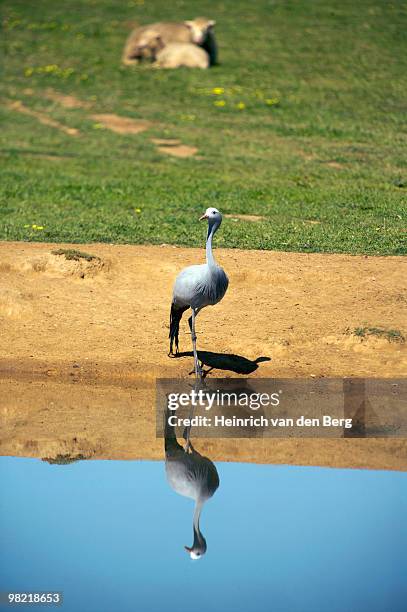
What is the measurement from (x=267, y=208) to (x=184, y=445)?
7.84m

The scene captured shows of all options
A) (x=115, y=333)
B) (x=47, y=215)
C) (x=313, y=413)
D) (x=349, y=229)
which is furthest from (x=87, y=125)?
(x=313, y=413)

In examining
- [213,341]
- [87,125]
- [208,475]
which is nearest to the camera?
[208,475]

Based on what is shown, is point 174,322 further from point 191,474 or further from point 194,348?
point 191,474

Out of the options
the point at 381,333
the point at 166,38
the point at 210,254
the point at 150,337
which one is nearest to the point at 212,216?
the point at 210,254

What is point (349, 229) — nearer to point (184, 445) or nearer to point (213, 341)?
point (213, 341)

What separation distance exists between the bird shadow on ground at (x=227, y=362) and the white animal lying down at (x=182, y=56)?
54.4 ft

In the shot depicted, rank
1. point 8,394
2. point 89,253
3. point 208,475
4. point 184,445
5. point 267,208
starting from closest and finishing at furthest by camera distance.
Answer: point 208,475, point 184,445, point 8,394, point 89,253, point 267,208

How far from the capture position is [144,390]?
39.7 ft

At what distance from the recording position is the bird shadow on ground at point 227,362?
40.5 ft

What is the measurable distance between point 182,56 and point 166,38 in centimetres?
83

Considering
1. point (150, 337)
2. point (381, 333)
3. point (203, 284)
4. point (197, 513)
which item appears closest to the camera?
point (197, 513)

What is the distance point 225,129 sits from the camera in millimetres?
23844

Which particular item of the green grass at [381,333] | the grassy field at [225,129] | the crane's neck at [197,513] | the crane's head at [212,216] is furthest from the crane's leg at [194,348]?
the grassy field at [225,129]

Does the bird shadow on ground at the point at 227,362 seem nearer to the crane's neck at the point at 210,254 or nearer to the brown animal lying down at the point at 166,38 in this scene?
the crane's neck at the point at 210,254
